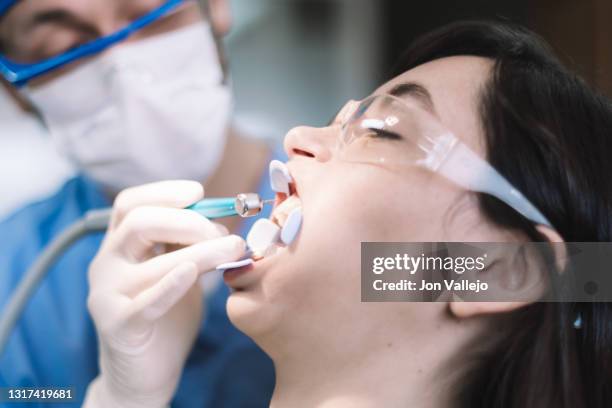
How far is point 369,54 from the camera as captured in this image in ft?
5.09

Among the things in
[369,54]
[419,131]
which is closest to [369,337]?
[419,131]

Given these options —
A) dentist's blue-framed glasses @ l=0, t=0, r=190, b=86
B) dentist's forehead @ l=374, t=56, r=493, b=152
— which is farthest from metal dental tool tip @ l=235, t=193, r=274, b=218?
dentist's blue-framed glasses @ l=0, t=0, r=190, b=86

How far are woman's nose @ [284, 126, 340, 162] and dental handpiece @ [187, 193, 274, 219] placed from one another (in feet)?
0.26

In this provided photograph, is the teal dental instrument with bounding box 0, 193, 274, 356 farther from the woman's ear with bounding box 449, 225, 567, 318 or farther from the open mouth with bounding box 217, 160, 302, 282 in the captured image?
the woman's ear with bounding box 449, 225, 567, 318

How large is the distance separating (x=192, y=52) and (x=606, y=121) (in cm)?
70

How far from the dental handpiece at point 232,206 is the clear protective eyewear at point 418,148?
0.12 m

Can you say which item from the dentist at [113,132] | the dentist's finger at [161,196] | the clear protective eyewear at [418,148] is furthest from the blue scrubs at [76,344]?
the clear protective eyewear at [418,148]

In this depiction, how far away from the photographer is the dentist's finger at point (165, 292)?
0.86m

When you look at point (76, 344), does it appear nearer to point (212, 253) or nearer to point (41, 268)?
point (41, 268)

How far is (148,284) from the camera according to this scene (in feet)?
3.02

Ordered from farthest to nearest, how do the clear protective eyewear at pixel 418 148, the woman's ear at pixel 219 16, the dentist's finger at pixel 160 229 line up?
the woman's ear at pixel 219 16 → the dentist's finger at pixel 160 229 → the clear protective eyewear at pixel 418 148

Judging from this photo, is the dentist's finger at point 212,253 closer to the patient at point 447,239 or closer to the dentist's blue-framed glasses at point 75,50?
the patient at point 447,239

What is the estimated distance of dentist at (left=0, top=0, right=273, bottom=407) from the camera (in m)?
1.12

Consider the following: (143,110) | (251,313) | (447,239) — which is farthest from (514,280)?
(143,110)
